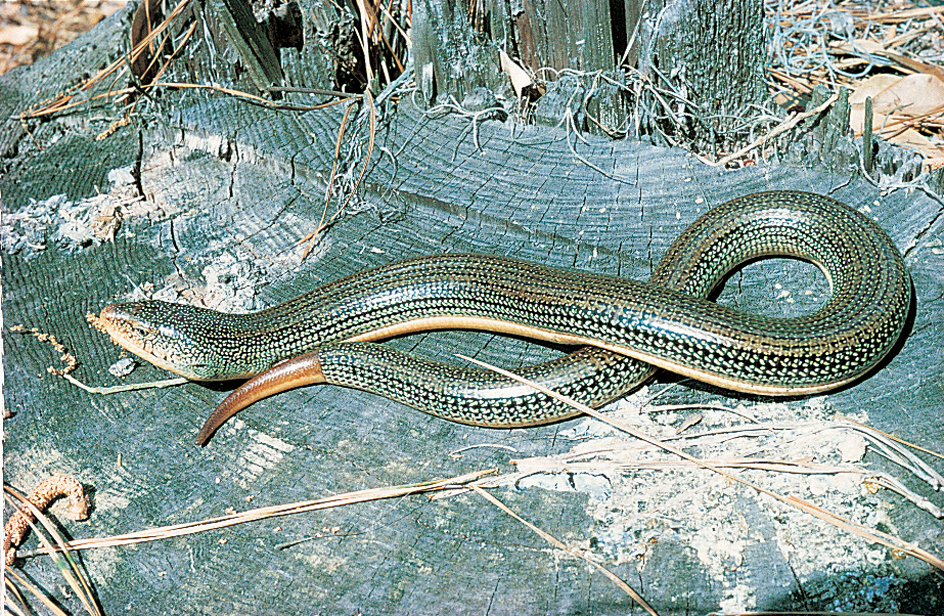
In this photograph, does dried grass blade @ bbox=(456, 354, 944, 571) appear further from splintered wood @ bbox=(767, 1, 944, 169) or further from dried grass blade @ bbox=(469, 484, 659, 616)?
splintered wood @ bbox=(767, 1, 944, 169)

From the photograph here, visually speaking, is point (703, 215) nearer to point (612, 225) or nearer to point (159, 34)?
point (612, 225)

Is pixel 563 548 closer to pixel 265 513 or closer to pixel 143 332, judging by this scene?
pixel 265 513

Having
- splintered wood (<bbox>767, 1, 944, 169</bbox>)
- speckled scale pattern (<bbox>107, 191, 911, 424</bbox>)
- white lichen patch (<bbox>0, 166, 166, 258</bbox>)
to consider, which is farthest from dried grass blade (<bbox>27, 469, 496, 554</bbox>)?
splintered wood (<bbox>767, 1, 944, 169</bbox>)

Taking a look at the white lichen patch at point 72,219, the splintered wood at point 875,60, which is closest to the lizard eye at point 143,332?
the white lichen patch at point 72,219

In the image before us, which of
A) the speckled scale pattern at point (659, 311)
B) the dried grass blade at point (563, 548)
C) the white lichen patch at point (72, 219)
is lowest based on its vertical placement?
the dried grass blade at point (563, 548)

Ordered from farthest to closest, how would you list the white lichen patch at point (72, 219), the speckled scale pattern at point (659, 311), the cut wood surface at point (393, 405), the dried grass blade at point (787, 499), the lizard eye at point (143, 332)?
the white lichen patch at point (72, 219) → the lizard eye at point (143, 332) → the speckled scale pattern at point (659, 311) → the cut wood surface at point (393, 405) → the dried grass blade at point (787, 499)

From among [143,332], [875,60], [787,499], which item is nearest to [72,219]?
[143,332]

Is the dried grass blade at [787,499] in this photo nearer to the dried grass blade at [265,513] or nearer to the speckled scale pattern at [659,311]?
the speckled scale pattern at [659,311]
